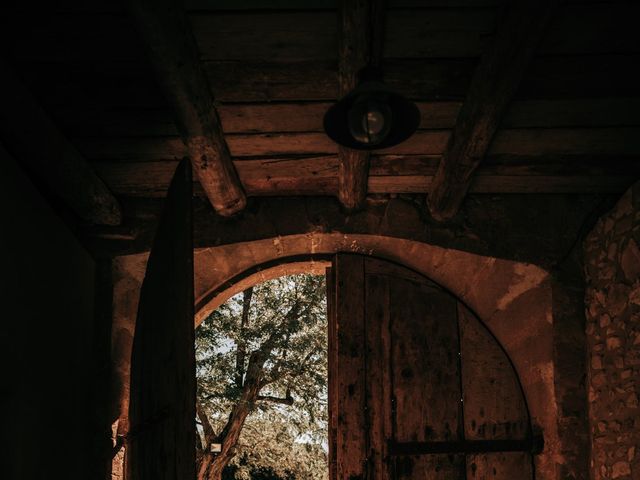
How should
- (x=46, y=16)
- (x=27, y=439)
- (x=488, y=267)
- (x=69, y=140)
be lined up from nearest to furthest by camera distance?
(x=46, y=16), (x=27, y=439), (x=69, y=140), (x=488, y=267)

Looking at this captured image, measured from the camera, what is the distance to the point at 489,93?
2.33m

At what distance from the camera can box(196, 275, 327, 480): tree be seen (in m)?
9.11

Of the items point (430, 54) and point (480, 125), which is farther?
point (480, 125)

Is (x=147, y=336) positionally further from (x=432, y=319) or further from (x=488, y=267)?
(x=488, y=267)

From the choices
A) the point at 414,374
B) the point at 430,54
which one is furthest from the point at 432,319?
the point at 430,54

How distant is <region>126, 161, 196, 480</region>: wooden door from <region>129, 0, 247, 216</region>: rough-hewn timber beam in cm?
26

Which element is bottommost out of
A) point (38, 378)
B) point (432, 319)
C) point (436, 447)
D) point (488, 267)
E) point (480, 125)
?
point (436, 447)

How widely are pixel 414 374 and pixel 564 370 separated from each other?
780 mm

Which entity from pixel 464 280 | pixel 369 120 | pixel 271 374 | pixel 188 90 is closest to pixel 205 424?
pixel 271 374

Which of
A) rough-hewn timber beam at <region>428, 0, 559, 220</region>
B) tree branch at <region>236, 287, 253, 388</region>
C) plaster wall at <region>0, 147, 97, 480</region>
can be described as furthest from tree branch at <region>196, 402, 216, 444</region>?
rough-hewn timber beam at <region>428, 0, 559, 220</region>

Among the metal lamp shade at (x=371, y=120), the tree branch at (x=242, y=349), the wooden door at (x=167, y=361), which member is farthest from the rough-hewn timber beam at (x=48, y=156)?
the tree branch at (x=242, y=349)

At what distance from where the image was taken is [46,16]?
6.75 ft

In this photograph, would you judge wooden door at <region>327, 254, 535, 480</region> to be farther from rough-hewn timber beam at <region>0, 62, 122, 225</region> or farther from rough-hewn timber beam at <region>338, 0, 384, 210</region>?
rough-hewn timber beam at <region>338, 0, 384, 210</region>

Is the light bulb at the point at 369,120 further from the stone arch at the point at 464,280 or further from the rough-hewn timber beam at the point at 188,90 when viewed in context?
the stone arch at the point at 464,280
